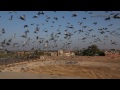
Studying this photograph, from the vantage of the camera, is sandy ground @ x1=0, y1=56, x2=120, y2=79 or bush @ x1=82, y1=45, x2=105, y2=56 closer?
sandy ground @ x1=0, y1=56, x2=120, y2=79

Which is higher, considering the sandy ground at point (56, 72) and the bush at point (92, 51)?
the bush at point (92, 51)

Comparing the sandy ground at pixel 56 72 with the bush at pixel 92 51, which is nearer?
the sandy ground at pixel 56 72

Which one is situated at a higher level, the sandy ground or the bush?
the bush

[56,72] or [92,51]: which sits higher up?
[92,51]

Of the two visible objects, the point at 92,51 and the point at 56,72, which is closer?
the point at 56,72
